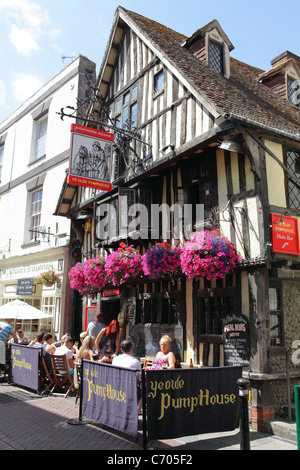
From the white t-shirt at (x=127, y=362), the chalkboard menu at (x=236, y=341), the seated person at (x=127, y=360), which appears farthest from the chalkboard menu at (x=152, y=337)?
the white t-shirt at (x=127, y=362)

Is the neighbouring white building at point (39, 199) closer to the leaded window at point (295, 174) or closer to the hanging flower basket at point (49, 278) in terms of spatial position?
the hanging flower basket at point (49, 278)

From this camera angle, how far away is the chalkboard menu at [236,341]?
271 inches

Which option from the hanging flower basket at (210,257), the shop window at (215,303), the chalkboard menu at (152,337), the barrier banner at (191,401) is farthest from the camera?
the chalkboard menu at (152,337)

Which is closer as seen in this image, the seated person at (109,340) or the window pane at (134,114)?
the seated person at (109,340)

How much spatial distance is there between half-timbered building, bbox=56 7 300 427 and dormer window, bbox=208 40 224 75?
0.11 ft

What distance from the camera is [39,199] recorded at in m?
16.5

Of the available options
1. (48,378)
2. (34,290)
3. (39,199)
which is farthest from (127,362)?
(39,199)

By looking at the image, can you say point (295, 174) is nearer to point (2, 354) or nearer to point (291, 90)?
point (291, 90)

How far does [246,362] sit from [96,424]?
2631mm

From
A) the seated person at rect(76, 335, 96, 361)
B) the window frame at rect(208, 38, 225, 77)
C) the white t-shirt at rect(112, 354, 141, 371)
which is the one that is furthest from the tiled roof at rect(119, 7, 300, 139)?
the seated person at rect(76, 335, 96, 361)

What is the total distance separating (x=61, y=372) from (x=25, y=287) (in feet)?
24.8

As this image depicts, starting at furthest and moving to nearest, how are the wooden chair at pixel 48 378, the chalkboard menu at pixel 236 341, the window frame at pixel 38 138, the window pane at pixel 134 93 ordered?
1. the window frame at pixel 38 138
2. the window pane at pixel 134 93
3. the wooden chair at pixel 48 378
4. the chalkboard menu at pixel 236 341
